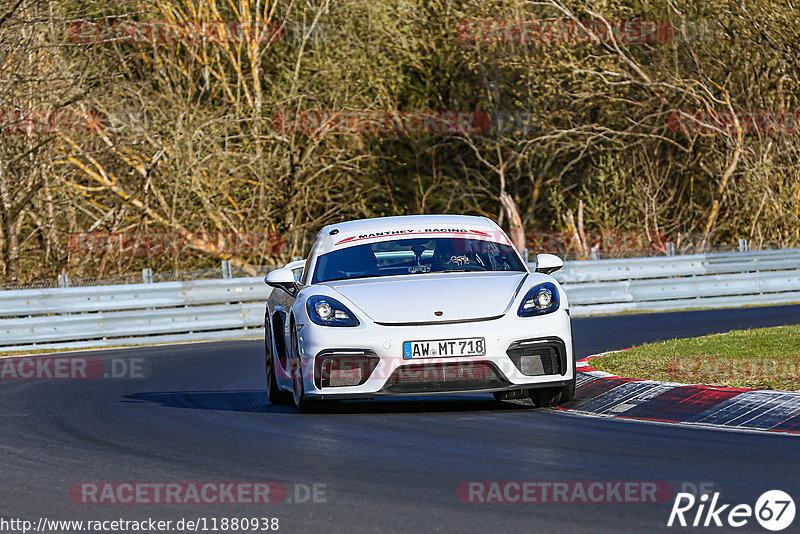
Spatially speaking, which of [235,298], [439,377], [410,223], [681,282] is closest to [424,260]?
[410,223]

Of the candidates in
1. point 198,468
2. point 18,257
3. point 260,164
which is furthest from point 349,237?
point 260,164

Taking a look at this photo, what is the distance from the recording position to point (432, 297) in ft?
30.0

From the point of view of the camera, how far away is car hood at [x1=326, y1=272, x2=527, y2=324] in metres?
9.01

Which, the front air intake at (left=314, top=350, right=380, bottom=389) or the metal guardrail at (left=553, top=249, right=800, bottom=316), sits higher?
the front air intake at (left=314, top=350, right=380, bottom=389)

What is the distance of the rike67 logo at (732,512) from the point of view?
5207 mm

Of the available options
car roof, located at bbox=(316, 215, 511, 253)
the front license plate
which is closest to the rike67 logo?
the front license plate

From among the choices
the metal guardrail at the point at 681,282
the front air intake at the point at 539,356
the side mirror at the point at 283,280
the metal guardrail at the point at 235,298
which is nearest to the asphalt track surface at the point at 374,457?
the front air intake at the point at 539,356

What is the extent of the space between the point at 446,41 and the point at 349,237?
22062 millimetres

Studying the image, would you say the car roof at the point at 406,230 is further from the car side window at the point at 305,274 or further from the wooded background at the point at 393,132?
the wooded background at the point at 393,132

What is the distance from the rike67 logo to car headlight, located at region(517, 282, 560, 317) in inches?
139

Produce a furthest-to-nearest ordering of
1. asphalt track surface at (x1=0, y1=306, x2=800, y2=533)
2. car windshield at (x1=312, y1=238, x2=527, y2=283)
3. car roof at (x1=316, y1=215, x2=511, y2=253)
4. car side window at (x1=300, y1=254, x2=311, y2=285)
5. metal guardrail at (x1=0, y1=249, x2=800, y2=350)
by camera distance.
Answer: metal guardrail at (x1=0, y1=249, x2=800, y2=350)
car roof at (x1=316, y1=215, x2=511, y2=253)
car side window at (x1=300, y1=254, x2=311, y2=285)
car windshield at (x1=312, y1=238, x2=527, y2=283)
asphalt track surface at (x1=0, y1=306, x2=800, y2=533)

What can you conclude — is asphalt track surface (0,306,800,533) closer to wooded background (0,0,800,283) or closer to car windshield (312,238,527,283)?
car windshield (312,238,527,283)

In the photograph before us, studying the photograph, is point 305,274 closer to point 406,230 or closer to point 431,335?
point 406,230

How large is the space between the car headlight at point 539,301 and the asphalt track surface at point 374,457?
2.37ft
